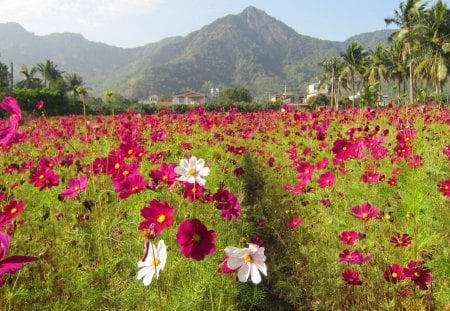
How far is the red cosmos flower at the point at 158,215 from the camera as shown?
132 centimetres

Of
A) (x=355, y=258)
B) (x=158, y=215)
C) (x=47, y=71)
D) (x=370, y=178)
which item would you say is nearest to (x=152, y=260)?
(x=158, y=215)

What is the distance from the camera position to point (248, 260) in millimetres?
1137

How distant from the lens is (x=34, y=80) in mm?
53938

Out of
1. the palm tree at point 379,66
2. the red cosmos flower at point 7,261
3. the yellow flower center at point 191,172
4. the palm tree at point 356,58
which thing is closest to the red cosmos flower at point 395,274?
the yellow flower center at point 191,172

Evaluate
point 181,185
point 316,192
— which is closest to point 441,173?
point 316,192

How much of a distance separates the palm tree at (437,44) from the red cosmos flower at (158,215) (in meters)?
36.3

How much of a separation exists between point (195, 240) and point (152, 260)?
0.15 meters

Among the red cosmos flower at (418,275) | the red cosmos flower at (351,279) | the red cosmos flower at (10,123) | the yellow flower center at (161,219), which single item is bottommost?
the red cosmos flower at (351,279)

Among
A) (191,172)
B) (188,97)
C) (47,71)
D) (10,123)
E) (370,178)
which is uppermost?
(47,71)

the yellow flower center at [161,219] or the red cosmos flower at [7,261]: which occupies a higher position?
the red cosmos flower at [7,261]

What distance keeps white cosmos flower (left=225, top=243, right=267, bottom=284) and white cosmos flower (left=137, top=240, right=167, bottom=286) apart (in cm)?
18

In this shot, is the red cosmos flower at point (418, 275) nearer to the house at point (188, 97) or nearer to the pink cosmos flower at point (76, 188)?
the pink cosmos flower at point (76, 188)

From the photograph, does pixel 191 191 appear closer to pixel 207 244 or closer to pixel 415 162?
pixel 207 244

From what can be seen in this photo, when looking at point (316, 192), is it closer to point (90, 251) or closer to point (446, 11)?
point (90, 251)
